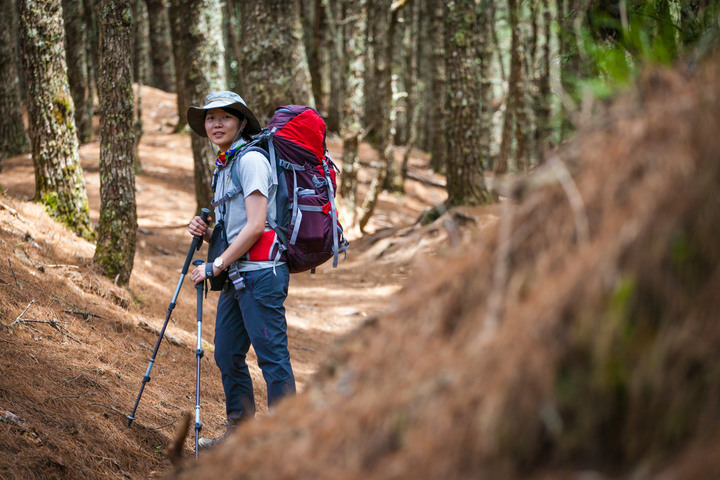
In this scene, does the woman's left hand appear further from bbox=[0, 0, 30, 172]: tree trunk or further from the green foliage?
bbox=[0, 0, 30, 172]: tree trunk

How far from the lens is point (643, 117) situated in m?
1.59

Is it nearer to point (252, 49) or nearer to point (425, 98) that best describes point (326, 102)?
point (425, 98)

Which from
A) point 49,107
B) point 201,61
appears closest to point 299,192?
Result: point 49,107

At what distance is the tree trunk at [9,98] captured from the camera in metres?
13.1

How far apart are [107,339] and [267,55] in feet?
22.8

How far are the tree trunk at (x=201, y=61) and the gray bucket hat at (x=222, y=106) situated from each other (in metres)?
6.86

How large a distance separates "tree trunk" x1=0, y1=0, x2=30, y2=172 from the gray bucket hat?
9780 mm

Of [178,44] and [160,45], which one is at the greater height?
[160,45]

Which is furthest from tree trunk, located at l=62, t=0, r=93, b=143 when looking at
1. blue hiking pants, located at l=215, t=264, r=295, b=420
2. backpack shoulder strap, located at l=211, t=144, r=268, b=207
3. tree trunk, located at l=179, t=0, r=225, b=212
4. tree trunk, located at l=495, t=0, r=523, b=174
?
blue hiking pants, located at l=215, t=264, r=295, b=420

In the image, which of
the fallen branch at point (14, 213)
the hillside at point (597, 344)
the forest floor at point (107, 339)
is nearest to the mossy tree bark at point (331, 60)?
the forest floor at point (107, 339)

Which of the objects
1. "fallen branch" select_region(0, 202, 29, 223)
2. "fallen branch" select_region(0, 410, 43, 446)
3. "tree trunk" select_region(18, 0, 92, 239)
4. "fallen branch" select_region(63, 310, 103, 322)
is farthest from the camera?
"tree trunk" select_region(18, 0, 92, 239)

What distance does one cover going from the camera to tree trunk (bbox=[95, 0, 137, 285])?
6512mm

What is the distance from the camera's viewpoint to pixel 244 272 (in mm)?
4016

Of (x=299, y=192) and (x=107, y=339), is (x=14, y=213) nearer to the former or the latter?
(x=107, y=339)
